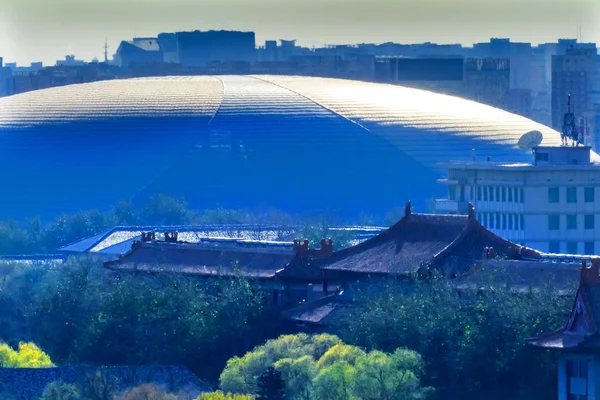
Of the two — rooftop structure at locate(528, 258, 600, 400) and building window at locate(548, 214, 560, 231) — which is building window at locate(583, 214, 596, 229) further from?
rooftop structure at locate(528, 258, 600, 400)

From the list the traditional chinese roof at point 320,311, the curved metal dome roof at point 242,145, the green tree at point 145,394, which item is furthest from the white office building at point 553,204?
the curved metal dome roof at point 242,145

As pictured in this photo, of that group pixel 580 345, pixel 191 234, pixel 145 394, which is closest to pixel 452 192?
pixel 191 234

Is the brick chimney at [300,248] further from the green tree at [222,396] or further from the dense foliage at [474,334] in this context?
the green tree at [222,396]

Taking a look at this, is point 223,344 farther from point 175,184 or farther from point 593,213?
point 175,184

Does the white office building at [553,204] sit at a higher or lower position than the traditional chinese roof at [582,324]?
lower

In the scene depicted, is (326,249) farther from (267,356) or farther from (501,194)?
(501,194)

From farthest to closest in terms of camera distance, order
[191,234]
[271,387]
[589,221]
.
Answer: [191,234] < [589,221] < [271,387]
